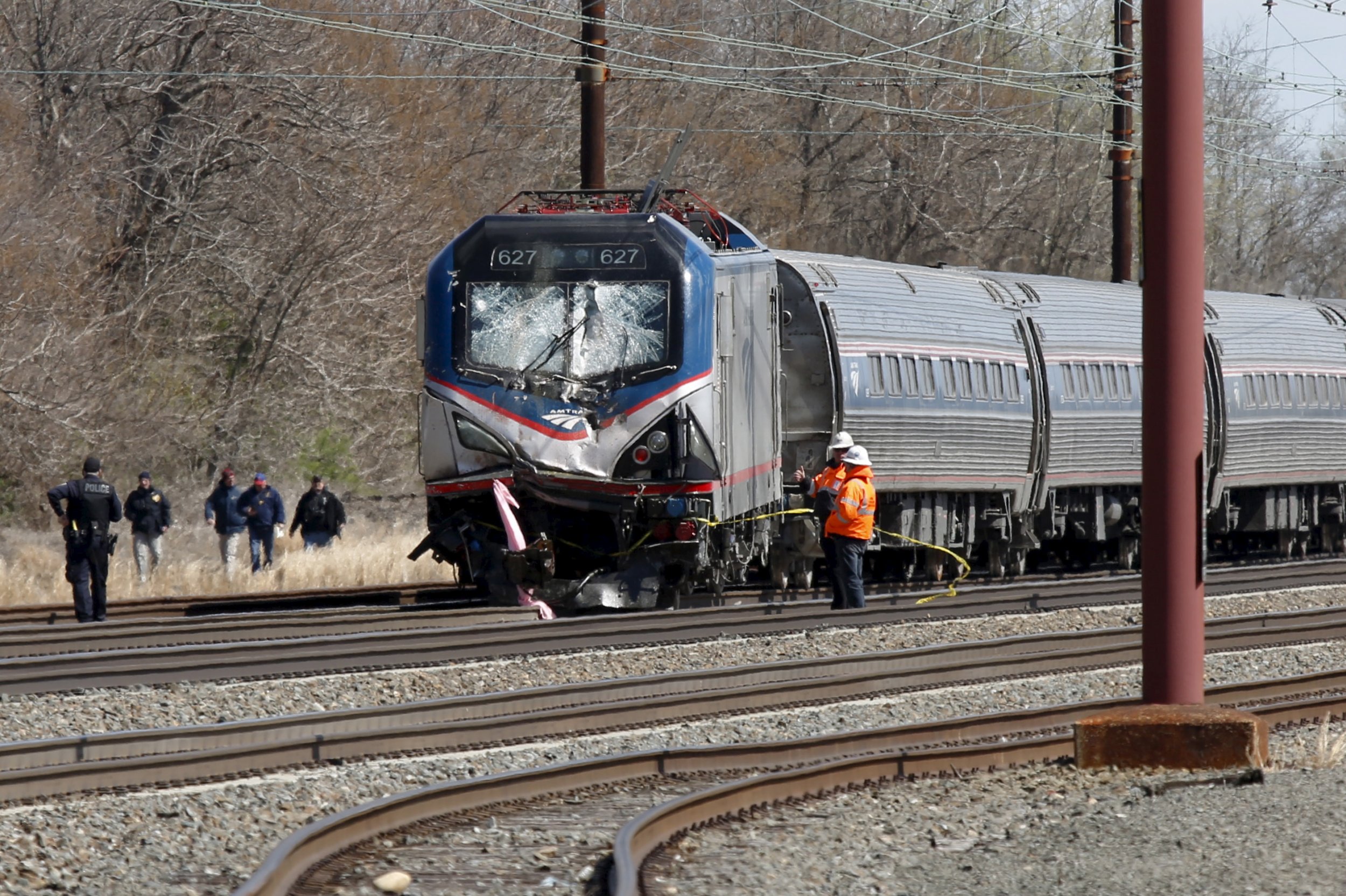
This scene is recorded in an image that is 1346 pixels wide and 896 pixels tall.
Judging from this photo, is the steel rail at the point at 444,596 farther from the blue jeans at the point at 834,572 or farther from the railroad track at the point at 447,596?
the blue jeans at the point at 834,572

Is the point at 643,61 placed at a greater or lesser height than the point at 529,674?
greater

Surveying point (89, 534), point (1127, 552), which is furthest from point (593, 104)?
point (1127, 552)

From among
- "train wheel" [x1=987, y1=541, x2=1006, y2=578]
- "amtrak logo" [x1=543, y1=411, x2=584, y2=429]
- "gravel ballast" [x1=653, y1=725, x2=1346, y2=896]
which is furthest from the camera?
"train wheel" [x1=987, y1=541, x2=1006, y2=578]

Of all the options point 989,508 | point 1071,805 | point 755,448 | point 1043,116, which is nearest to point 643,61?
point 1043,116

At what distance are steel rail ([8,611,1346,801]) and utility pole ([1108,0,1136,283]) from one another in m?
15.2

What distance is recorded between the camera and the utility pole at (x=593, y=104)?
840 inches

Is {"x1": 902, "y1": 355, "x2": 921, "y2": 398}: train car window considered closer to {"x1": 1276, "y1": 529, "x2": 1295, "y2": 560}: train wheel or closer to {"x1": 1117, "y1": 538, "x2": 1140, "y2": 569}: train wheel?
{"x1": 1117, "y1": 538, "x2": 1140, "y2": 569}: train wheel

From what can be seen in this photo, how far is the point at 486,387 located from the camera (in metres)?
15.7

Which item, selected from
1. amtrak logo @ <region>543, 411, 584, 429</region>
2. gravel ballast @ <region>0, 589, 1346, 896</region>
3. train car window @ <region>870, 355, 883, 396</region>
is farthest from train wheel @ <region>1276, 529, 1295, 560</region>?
amtrak logo @ <region>543, 411, 584, 429</region>

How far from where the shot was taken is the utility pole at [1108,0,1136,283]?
29.7 m

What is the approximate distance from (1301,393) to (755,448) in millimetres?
13355

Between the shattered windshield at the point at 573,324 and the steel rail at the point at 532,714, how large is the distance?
367 cm

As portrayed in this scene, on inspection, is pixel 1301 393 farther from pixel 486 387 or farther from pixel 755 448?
pixel 486 387

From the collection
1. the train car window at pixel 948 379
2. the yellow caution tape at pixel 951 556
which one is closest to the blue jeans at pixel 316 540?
the yellow caution tape at pixel 951 556
